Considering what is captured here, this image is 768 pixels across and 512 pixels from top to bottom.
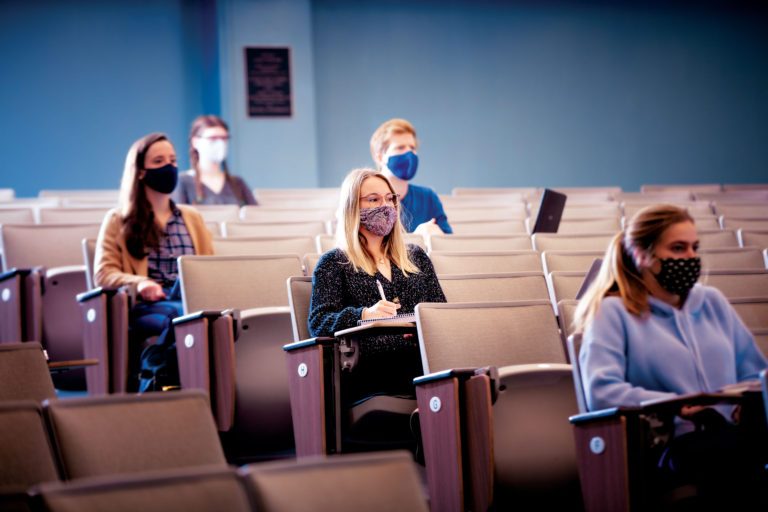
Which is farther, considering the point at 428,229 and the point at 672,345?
the point at 428,229

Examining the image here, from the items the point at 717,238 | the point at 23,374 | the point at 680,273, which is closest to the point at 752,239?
the point at 717,238

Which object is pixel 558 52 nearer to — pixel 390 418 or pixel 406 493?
pixel 390 418

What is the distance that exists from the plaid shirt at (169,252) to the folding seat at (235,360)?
47 centimetres

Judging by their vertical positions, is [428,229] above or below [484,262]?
above

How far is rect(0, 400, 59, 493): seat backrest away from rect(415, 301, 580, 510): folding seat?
39.9 inches

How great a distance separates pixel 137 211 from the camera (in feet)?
12.7

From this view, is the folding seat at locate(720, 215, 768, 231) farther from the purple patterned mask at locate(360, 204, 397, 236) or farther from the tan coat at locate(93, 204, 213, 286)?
the tan coat at locate(93, 204, 213, 286)

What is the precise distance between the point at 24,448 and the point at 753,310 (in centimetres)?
225

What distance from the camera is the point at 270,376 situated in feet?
10.3

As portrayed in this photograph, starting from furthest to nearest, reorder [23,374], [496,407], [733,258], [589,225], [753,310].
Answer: [589,225], [733,258], [753,310], [496,407], [23,374]

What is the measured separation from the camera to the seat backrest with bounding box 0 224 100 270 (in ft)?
13.8

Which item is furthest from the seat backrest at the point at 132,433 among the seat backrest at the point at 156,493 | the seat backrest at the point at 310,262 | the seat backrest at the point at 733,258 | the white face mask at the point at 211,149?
the white face mask at the point at 211,149

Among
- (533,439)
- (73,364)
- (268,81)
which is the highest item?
(268,81)

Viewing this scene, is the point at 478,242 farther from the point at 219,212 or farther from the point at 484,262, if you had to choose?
the point at 219,212
